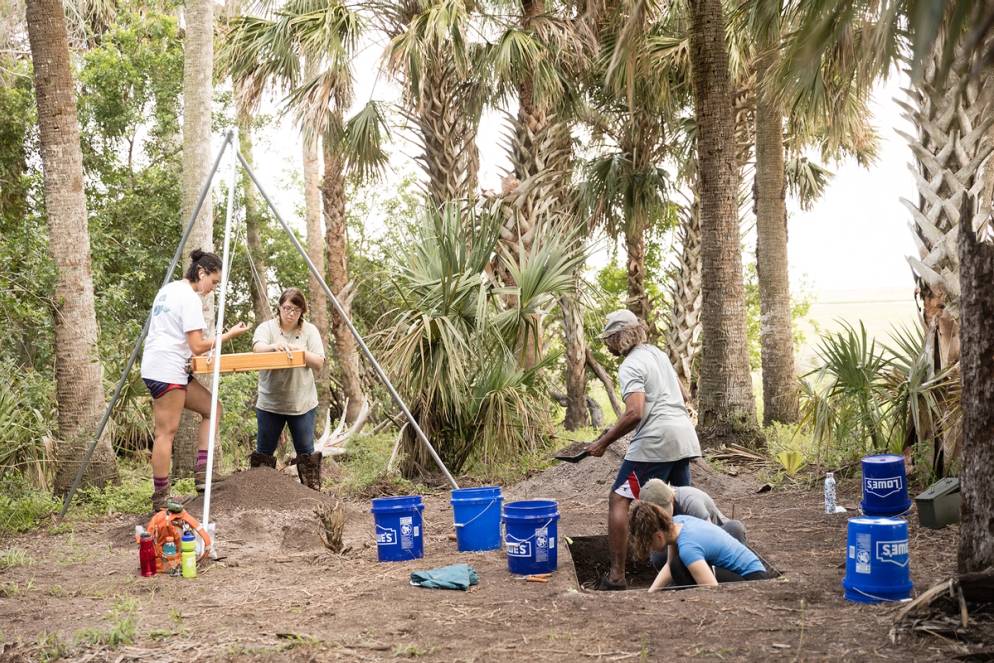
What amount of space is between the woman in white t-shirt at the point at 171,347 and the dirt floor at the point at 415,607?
2.54 ft

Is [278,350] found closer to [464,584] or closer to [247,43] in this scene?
[464,584]

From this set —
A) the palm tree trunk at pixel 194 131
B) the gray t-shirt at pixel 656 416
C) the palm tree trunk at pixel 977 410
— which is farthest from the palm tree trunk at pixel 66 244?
the palm tree trunk at pixel 977 410

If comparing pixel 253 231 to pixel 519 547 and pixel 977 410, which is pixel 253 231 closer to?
pixel 519 547

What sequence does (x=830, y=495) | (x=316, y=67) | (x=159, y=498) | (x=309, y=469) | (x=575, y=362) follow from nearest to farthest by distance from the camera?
(x=159, y=498) < (x=830, y=495) < (x=309, y=469) < (x=316, y=67) < (x=575, y=362)

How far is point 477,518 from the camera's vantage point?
643 cm

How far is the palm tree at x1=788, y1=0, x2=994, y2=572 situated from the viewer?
6.22 feet

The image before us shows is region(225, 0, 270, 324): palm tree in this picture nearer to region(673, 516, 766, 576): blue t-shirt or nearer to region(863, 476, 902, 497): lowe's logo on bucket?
region(863, 476, 902, 497): lowe's logo on bucket

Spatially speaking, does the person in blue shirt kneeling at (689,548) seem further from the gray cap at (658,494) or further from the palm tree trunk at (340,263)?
the palm tree trunk at (340,263)

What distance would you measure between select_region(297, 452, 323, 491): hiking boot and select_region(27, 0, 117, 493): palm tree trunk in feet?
6.75

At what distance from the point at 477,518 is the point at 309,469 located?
254cm

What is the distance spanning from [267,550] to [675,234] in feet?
34.8

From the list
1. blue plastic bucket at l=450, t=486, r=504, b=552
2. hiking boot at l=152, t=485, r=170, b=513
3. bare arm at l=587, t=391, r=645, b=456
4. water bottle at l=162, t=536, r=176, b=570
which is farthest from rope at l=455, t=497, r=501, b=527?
hiking boot at l=152, t=485, r=170, b=513

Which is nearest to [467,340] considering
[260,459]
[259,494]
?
[260,459]

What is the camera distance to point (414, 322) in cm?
931
